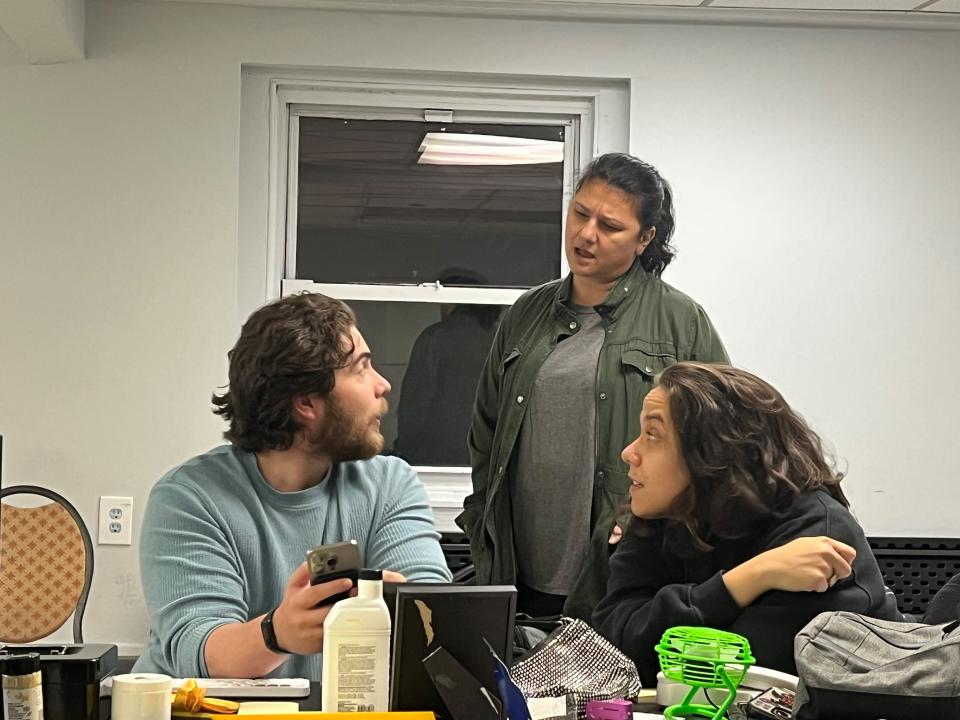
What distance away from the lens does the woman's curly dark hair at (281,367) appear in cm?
193

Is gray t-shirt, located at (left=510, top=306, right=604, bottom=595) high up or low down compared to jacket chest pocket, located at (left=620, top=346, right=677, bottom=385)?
down

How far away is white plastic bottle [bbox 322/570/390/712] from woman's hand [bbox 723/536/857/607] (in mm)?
746

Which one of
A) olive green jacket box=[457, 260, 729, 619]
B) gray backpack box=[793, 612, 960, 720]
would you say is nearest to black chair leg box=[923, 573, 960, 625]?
gray backpack box=[793, 612, 960, 720]

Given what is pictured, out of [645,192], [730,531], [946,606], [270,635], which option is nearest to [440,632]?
[270,635]

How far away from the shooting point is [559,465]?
8.65 feet

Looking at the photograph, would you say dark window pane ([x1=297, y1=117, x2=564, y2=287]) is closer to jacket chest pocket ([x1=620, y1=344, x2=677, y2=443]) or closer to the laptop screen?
jacket chest pocket ([x1=620, y1=344, x2=677, y2=443])

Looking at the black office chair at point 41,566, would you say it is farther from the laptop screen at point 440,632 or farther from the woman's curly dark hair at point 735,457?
the laptop screen at point 440,632

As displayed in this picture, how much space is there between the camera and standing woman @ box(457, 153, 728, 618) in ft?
8.55

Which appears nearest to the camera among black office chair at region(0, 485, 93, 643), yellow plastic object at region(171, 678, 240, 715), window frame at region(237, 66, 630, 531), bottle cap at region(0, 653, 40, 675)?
bottle cap at region(0, 653, 40, 675)

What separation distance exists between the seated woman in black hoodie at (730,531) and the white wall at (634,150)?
4.91ft

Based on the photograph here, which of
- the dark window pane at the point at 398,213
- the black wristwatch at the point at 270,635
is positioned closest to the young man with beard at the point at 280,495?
the black wristwatch at the point at 270,635

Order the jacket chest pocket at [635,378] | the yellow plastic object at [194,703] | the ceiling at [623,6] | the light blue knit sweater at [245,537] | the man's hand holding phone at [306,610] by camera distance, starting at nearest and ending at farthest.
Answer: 1. the yellow plastic object at [194,703]
2. the man's hand holding phone at [306,610]
3. the light blue knit sweater at [245,537]
4. the jacket chest pocket at [635,378]
5. the ceiling at [623,6]

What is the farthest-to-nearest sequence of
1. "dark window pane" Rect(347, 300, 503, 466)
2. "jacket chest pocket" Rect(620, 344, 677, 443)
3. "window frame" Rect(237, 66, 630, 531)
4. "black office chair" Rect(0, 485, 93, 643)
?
"dark window pane" Rect(347, 300, 503, 466)
"window frame" Rect(237, 66, 630, 531)
"black office chair" Rect(0, 485, 93, 643)
"jacket chest pocket" Rect(620, 344, 677, 443)

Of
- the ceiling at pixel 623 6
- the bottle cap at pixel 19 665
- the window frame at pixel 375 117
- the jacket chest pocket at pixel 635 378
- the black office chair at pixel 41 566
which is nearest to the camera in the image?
the bottle cap at pixel 19 665
